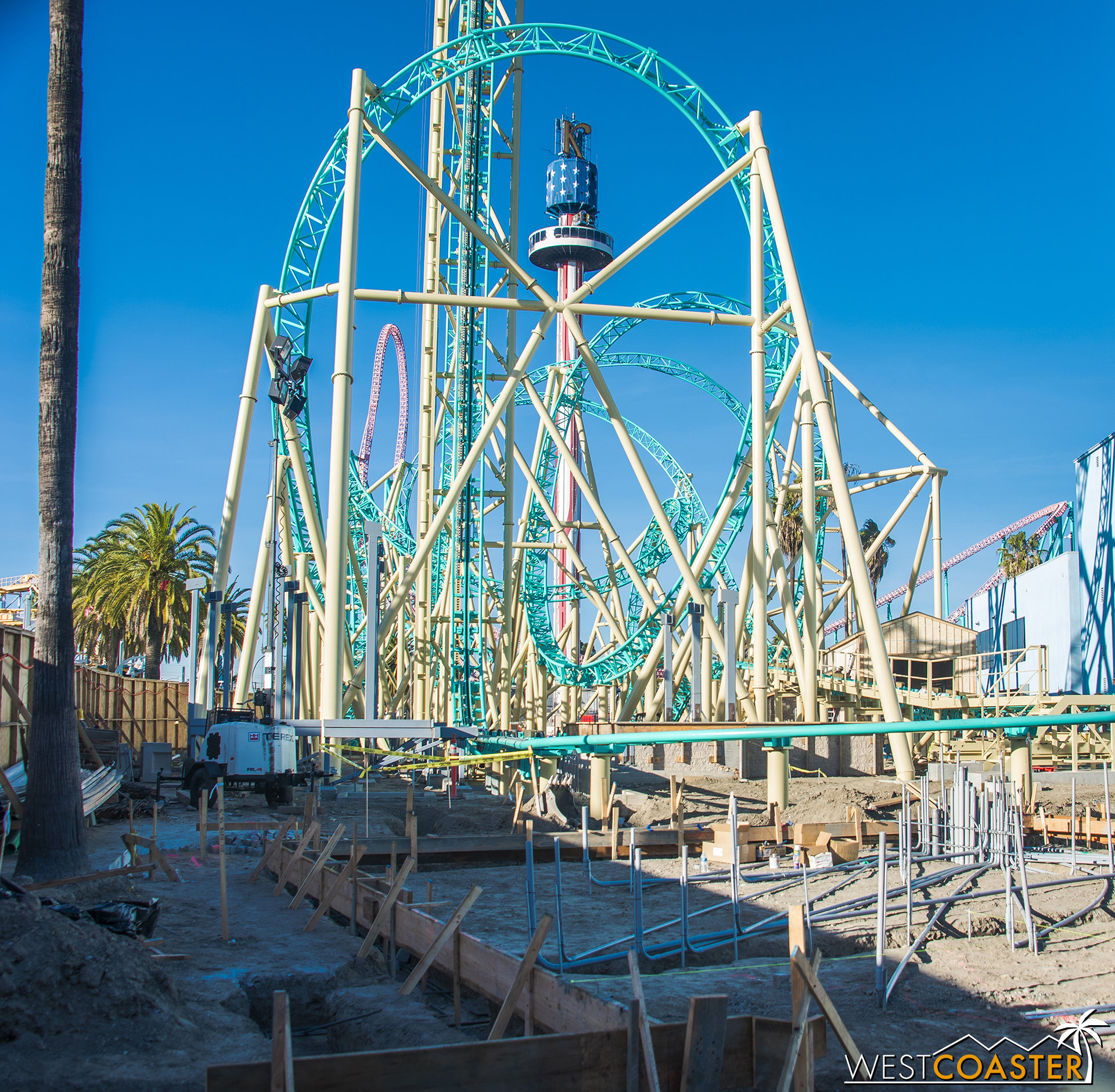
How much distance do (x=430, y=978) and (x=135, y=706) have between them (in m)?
23.3

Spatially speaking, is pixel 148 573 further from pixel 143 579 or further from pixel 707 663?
pixel 707 663

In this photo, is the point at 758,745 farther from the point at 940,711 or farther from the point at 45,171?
→ the point at 45,171

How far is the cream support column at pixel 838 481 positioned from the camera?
42.8 feet

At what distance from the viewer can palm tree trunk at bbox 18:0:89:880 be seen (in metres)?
10.3

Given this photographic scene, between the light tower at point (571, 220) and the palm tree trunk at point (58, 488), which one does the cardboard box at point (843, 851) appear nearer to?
the palm tree trunk at point (58, 488)

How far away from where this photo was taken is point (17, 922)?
20.0 feet

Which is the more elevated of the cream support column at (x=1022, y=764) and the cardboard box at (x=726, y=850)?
the cream support column at (x=1022, y=764)

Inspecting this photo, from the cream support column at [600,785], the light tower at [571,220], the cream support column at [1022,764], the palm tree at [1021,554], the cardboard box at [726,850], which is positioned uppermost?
the light tower at [571,220]

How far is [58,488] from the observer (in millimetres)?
10461

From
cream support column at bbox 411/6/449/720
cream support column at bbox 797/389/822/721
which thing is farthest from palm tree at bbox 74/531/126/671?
cream support column at bbox 797/389/822/721

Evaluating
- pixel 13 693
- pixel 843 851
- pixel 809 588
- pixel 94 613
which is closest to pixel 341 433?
pixel 13 693

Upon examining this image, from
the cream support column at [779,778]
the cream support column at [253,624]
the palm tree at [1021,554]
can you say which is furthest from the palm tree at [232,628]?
the palm tree at [1021,554]

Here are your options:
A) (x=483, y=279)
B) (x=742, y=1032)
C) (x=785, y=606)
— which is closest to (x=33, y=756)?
(x=742, y=1032)

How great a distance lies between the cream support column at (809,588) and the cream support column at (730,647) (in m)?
1.06
